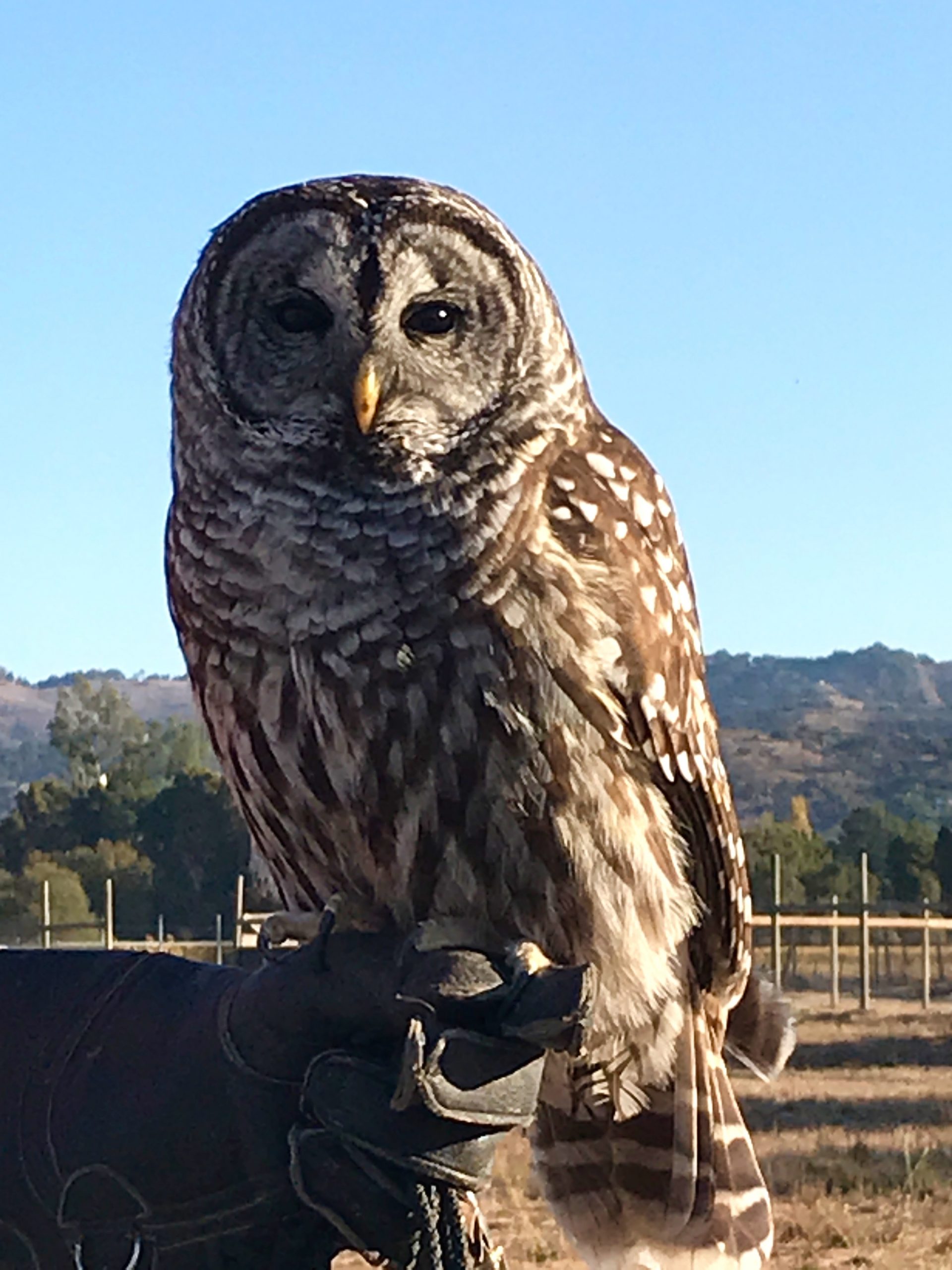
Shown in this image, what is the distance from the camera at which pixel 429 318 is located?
178 inches

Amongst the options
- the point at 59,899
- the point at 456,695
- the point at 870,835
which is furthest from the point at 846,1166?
the point at 870,835

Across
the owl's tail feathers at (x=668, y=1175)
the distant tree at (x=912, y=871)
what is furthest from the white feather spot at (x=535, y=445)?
the distant tree at (x=912, y=871)

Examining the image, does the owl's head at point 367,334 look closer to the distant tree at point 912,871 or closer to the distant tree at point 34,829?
the distant tree at point 912,871

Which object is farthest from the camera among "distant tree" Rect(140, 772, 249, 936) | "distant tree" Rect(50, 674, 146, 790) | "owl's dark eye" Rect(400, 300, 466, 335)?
"distant tree" Rect(50, 674, 146, 790)

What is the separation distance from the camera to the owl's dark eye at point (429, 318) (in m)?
4.47

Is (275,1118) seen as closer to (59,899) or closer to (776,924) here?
(776,924)

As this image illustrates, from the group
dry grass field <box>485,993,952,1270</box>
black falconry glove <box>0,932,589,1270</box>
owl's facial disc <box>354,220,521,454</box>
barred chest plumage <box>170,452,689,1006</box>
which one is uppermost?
owl's facial disc <box>354,220,521,454</box>

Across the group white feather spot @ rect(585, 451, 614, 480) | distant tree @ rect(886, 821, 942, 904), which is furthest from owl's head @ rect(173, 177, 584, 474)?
distant tree @ rect(886, 821, 942, 904)

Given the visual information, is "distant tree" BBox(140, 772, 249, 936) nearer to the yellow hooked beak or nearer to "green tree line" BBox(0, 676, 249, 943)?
"green tree line" BBox(0, 676, 249, 943)

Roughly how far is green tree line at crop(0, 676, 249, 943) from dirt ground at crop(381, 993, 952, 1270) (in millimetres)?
15157

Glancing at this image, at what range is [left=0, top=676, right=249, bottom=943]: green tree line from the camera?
40.8 meters

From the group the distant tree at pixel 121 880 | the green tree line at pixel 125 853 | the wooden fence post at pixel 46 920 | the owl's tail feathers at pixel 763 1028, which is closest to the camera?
the owl's tail feathers at pixel 763 1028

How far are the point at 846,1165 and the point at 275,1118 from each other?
12.6m

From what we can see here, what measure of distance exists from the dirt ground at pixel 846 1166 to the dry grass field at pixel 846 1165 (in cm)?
2
